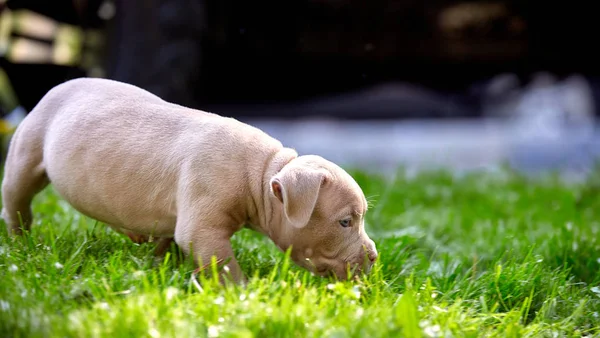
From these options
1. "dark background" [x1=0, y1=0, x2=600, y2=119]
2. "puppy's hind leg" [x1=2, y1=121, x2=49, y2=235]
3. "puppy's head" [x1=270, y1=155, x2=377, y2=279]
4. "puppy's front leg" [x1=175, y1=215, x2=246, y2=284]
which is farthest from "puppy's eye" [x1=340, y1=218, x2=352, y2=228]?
"dark background" [x1=0, y1=0, x2=600, y2=119]

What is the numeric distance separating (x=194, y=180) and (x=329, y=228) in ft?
2.01

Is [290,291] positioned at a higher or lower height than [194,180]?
lower

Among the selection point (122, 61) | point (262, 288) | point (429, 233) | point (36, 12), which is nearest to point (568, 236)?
point (429, 233)

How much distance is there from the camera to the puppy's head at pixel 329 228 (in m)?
3.19

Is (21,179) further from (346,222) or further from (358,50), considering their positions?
(358,50)

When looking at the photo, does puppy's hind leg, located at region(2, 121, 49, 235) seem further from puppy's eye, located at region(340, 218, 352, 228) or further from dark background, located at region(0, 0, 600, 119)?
dark background, located at region(0, 0, 600, 119)

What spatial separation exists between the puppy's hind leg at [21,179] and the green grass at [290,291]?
0.63 feet

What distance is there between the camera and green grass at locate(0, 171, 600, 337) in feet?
8.54

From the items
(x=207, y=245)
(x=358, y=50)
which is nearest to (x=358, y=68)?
(x=358, y=50)

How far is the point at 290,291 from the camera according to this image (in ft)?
9.50

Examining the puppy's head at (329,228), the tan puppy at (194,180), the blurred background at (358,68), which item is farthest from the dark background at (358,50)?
the puppy's head at (329,228)

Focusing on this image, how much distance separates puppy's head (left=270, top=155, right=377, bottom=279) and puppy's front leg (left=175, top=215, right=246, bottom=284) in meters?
0.28

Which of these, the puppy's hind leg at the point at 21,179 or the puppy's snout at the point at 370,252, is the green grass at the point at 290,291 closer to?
the puppy's snout at the point at 370,252

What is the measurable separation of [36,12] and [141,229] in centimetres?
387
